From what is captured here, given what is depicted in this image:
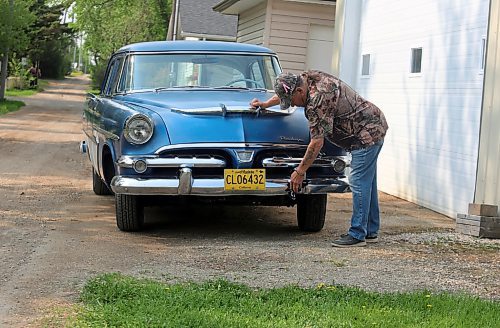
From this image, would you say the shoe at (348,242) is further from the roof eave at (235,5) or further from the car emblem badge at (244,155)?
the roof eave at (235,5)

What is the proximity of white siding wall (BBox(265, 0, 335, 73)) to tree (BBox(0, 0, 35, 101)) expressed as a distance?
43.7ft

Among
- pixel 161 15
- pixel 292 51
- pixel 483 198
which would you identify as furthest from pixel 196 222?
pixel 161 15

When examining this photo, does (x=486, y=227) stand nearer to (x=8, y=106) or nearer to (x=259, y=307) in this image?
(x=259, y=307)

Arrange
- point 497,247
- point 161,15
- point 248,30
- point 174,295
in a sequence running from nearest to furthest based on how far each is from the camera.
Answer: point 174,295, point 497,247, point 248,30, point 161,15

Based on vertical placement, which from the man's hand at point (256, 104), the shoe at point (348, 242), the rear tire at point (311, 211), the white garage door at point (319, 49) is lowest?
the shoe at point (348, 242)

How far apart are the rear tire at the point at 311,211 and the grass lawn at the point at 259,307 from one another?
2.34 metres

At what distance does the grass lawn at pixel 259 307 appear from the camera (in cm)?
453

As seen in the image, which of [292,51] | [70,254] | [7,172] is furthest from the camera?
[292,51]

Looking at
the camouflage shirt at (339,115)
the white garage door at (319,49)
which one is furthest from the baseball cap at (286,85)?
the white garage door at (319,49)

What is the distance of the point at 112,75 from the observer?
9.15 metres

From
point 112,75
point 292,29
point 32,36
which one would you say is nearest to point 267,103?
point 112,75

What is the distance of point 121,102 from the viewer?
25.5 ft

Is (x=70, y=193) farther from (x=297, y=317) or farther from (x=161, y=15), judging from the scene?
(x=161, y=15)

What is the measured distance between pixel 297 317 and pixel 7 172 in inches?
317
